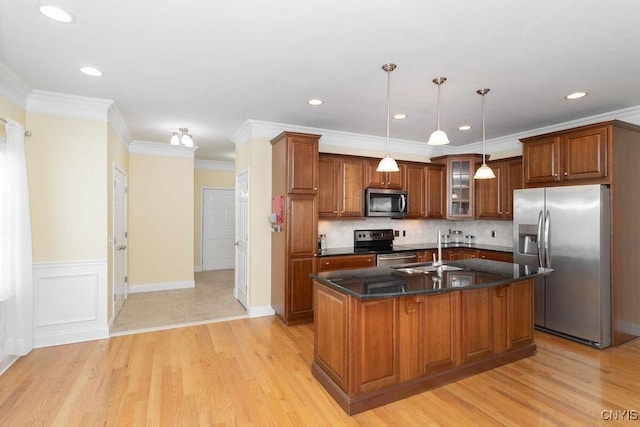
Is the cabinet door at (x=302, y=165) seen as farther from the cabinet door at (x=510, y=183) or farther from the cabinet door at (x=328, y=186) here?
the cabinet door at (x=510, y=183)

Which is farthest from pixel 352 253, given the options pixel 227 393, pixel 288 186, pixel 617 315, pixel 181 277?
pixel 181 277

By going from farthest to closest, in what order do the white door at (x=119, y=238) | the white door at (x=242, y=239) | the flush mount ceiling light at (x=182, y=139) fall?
the white door at (x=242, y=239) < the flush mount ceiling light at (x=182, y=139) < the white door at (x=119, y=238)

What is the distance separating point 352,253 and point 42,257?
11.9ft

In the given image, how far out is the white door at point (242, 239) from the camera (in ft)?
15.4

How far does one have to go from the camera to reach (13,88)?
3086 millimetres

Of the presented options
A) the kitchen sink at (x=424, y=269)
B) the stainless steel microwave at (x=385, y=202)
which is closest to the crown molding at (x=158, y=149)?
the stainless steel microwave at (x=385, y=202)

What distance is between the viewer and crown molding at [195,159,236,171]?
7660 mm

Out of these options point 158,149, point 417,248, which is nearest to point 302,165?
point 417,248

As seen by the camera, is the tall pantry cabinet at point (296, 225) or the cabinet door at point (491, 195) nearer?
the tall pantry cabinet at point (296, 225)

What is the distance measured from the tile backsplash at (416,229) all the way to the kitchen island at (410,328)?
2.00 m

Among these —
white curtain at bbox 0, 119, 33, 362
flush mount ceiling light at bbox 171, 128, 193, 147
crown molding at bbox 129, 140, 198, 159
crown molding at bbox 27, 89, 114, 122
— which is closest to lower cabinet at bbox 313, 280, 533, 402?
white curtain at bbox 0, 119, 33, 362

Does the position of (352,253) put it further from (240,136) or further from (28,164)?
(28,164)

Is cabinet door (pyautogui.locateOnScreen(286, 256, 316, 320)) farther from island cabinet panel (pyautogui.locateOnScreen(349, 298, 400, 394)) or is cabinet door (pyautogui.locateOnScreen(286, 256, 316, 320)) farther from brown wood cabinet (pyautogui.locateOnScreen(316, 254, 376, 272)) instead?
island cabinet panel (pyautogui.locateOnScreen(349, 298, 400, 394))

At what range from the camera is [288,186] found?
4.14 metres
